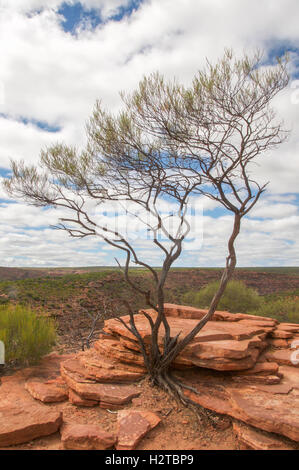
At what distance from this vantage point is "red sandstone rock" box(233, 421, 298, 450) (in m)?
4.28

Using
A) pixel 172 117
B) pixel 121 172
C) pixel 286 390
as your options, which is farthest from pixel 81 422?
pixel 172 117

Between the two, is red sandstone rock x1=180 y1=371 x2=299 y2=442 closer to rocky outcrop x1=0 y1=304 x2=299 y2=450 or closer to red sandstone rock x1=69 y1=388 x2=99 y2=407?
rocky outcrop x1=0 y1=304 x2=299 y2=450

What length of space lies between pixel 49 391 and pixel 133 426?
85.9 inches

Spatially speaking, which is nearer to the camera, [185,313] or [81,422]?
[81,422]

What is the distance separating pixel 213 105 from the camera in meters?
6.02

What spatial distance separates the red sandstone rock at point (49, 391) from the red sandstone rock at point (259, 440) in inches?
128

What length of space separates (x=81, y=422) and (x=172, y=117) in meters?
5.61

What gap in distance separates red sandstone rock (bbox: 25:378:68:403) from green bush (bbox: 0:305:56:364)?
1.58 metres

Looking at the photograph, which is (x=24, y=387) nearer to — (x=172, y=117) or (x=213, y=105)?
(x=172, y=117)

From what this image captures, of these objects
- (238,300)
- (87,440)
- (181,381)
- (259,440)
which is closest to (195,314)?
(181,381)

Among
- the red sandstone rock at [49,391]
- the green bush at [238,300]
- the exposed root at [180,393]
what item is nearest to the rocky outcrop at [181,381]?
the red sandstone rock at [49,391]

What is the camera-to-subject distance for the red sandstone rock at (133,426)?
4.45 meters

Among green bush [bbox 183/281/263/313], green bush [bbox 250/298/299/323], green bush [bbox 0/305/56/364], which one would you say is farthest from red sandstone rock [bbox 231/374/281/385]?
green bush [bbox 183/281/263/313]

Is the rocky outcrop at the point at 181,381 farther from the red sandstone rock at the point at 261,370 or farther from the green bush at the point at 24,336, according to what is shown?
the green bush at the point at 24,336
